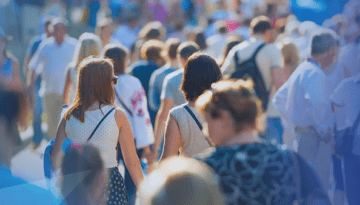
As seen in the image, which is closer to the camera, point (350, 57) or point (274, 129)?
point (350, 57)

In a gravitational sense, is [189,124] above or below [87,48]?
below

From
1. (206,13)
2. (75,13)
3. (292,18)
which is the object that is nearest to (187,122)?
(292,18)

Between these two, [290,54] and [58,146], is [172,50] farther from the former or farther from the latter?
[58,146]

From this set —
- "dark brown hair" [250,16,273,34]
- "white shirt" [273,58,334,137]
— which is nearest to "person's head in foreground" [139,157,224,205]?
"white shirt" [273,58,334,137]

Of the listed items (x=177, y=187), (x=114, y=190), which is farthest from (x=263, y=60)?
(x=177, y=187)

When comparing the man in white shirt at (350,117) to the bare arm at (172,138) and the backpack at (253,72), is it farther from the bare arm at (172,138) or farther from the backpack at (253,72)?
the bare arm at (172,138)

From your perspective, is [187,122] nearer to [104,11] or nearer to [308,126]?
[308,126]

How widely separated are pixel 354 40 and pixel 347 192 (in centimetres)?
143

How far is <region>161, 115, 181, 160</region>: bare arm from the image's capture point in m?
3.77

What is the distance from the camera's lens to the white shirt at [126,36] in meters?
11.3

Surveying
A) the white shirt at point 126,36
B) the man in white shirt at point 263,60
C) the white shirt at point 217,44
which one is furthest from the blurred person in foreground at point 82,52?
the white shirt at point 126,36

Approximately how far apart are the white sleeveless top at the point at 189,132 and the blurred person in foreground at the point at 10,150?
40.9 inches

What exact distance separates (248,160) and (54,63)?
612 cm

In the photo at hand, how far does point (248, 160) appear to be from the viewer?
251 centimetres
